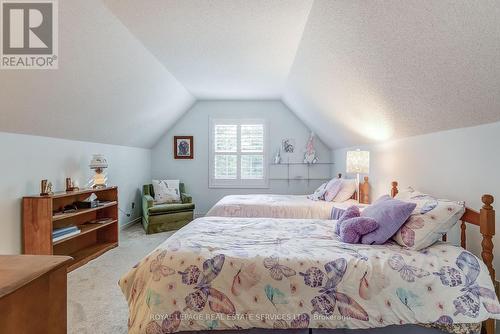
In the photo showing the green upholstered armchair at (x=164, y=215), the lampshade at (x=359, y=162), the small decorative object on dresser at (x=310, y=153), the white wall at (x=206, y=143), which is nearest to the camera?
the lampshade at (x=359, y=162)

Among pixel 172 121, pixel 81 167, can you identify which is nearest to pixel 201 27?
pixel 81 167

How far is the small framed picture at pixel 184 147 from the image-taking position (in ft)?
19.1

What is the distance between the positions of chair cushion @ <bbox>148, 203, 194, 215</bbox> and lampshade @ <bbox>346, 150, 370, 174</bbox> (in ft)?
9.17

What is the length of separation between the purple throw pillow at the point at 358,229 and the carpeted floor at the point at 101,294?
5.52 feet

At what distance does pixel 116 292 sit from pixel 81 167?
1909mm

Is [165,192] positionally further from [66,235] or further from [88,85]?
[88,85]

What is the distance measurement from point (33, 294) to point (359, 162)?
11.0 ft

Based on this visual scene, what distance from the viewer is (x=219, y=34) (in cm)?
275

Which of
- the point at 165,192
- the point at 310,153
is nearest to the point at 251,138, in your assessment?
the point at 310,153

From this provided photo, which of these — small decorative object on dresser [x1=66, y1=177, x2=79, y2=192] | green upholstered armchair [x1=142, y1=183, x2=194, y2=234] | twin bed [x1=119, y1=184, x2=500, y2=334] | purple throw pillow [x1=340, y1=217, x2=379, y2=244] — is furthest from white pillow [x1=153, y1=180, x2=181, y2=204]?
purple throw pillow [x1=340, y1=217, x2=379, y2=244]

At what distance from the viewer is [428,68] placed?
1799mm

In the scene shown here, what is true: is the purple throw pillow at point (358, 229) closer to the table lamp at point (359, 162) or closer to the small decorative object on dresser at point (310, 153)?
the table lamp at point (359, 162)

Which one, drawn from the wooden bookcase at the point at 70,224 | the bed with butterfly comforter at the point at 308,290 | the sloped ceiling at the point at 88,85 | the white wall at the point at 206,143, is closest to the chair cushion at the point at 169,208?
the wooden bookcase at the point at 70,224

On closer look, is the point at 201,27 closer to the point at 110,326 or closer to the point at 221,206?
the point at 221,206
